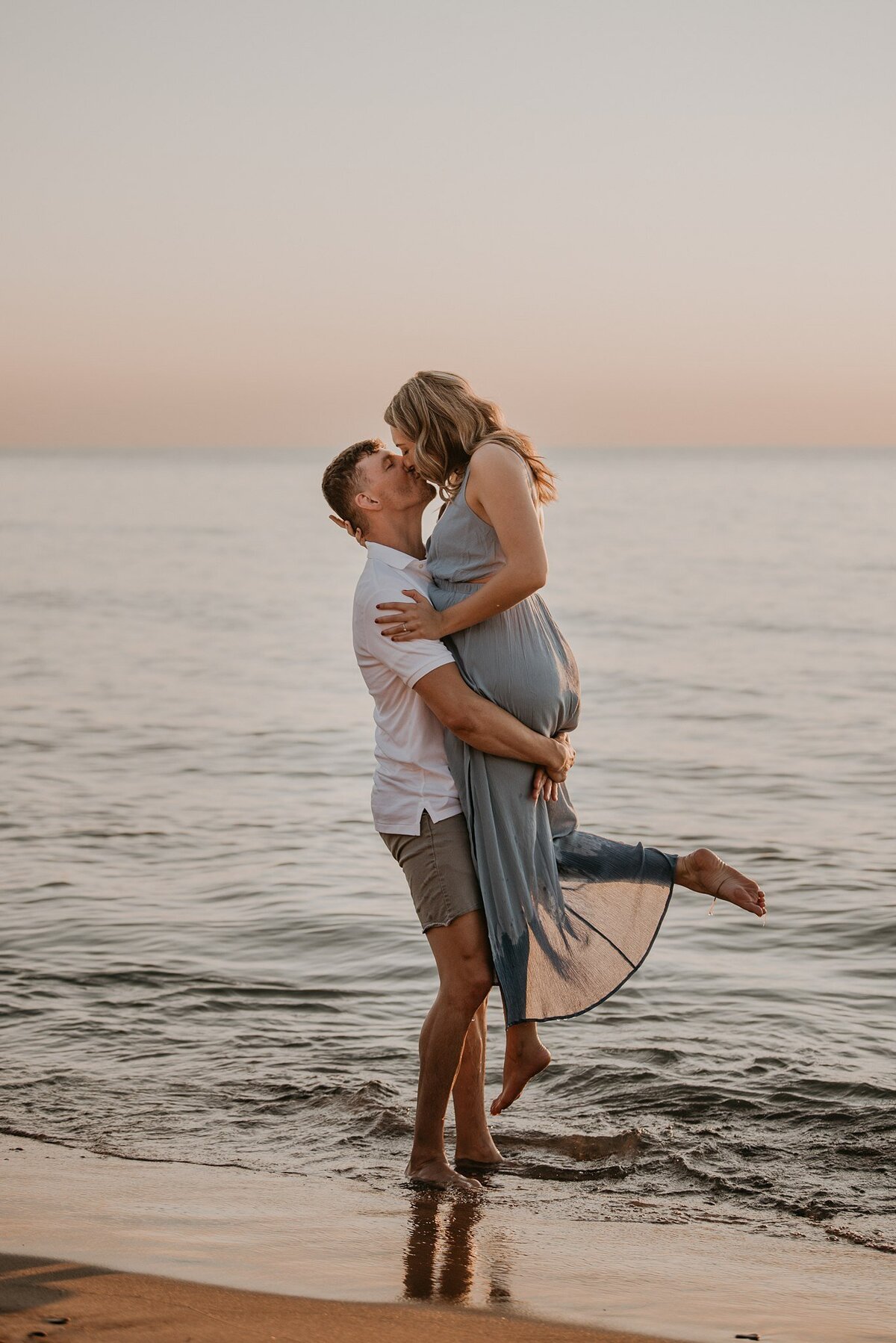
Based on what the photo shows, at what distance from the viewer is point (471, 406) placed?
3.86 meters

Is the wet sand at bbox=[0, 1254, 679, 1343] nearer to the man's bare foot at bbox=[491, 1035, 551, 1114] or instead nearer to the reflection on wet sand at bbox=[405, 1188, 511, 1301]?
the reflection on wet sand at bbox=[405, 1188, 511, 1301]

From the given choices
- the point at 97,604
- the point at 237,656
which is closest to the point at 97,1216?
the point at 237,656

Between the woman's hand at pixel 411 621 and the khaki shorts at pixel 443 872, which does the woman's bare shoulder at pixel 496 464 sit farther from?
the khaki shorts at pixel 443 872

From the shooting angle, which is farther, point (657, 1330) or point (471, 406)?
point (471, 406)

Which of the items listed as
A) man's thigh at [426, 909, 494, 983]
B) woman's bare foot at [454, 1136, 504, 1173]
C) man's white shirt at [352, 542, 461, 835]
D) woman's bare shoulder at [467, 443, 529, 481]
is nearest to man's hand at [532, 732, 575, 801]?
man's white shirt at [352, 542, 461, 835]

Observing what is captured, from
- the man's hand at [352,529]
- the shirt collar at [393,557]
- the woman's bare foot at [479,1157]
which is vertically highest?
the man's hand at [352,529]

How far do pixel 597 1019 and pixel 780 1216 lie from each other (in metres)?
1.88

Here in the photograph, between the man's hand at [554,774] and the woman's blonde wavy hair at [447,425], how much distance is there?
705 mm

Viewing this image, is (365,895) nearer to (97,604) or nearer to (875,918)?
(875,918)

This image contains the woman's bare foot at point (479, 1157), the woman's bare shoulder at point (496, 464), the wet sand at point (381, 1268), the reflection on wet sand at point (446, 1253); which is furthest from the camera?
the woman's bare foot at point (479, 1157)

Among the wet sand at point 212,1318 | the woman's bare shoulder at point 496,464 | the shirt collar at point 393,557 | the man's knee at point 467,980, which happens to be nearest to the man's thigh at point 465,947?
the man's knee at point 467,980

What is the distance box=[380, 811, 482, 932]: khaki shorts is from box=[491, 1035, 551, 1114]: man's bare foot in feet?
1.45

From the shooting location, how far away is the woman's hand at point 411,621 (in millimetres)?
3785

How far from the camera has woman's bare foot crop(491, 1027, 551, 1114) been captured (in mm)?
4012
